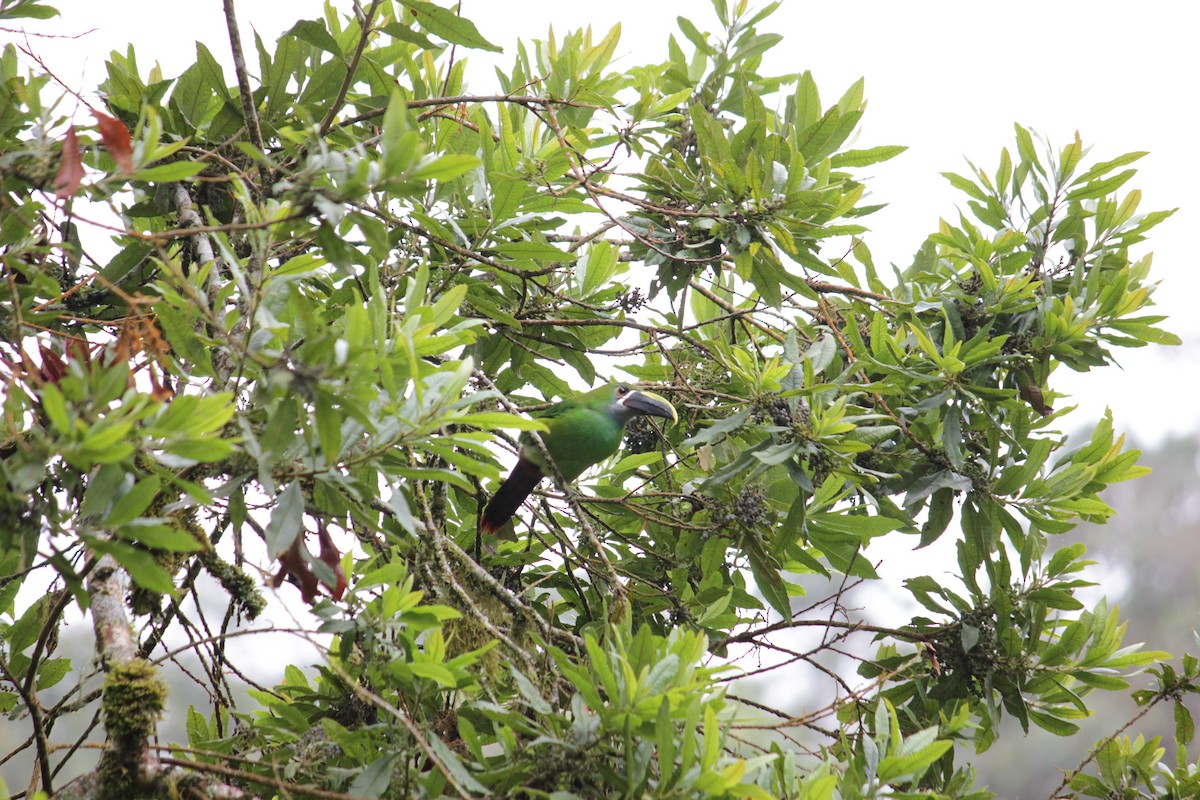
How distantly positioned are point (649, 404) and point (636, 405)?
0.31 ft

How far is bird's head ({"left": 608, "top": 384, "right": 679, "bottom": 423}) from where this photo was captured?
3.74 meters

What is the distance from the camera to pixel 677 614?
332 cm

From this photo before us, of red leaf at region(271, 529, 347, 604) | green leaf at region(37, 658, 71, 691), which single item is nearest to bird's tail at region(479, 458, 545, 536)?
red leaf at region(271, 529, 347, 604)

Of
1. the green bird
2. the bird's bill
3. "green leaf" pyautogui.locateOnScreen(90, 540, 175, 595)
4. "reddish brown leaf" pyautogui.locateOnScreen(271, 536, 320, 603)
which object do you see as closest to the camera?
"green leaf" pyautogui.locateOnScreen(90, 540, 175, 595)

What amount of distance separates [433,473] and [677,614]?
5.11ft

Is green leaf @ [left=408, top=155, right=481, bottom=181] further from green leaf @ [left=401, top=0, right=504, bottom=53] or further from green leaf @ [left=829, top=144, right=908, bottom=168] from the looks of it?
green leaf @ [left=829, top=144, right=908, bottom=168]

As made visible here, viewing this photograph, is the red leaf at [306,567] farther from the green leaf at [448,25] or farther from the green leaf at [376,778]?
the green leaf at [448,25]

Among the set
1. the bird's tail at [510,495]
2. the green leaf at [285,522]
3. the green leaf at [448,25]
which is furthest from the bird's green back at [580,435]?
the green leaf at [285,522]

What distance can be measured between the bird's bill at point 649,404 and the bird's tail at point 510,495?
0.54m

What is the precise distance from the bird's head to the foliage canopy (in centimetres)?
10

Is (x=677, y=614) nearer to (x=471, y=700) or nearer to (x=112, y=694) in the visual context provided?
(x=471, y=700)

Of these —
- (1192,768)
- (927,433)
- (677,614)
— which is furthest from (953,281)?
(1192,768)

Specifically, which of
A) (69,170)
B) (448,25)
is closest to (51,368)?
(69,170)

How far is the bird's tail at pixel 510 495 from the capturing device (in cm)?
349
